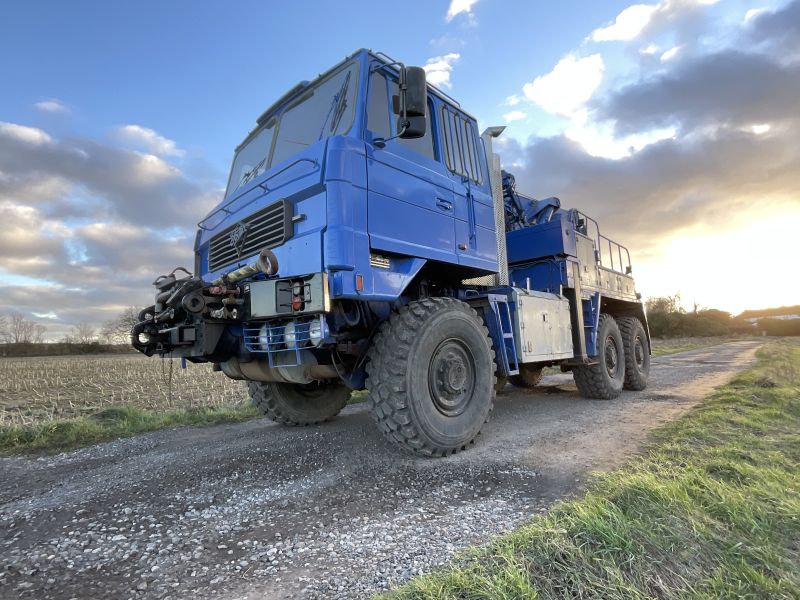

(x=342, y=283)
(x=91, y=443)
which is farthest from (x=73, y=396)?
(x=342, y=283)

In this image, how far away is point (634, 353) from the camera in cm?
922

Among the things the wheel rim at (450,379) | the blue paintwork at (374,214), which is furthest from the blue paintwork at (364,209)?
the wheel rim at (450,379)

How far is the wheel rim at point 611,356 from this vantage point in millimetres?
8260

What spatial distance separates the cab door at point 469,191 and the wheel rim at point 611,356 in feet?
13.9

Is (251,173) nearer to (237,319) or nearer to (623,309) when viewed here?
(237,319)

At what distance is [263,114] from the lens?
5344 mm

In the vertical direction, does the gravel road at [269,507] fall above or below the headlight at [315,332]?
below

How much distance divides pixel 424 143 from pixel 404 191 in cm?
84

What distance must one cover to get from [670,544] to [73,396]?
16083 millimetres

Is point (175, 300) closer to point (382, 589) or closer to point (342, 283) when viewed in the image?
point (342, 283)

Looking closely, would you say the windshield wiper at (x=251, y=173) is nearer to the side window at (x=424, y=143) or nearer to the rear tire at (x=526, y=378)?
the side window at (x=424, y=143)

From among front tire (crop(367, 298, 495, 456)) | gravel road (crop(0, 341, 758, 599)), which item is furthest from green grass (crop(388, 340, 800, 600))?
front tire (crop(367, 298, 495, 456))

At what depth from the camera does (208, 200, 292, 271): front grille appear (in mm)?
3896

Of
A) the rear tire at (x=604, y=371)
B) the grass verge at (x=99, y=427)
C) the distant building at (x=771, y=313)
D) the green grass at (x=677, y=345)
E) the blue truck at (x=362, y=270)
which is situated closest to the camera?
the blue truck at (x=362, y=270)
